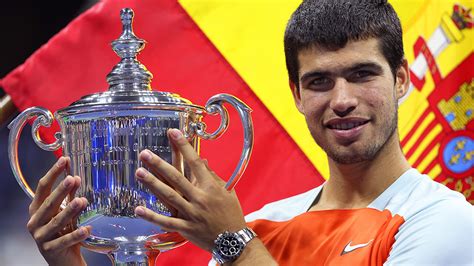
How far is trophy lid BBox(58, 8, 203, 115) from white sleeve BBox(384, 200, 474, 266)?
45 centimetres

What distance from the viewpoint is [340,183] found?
1724mm

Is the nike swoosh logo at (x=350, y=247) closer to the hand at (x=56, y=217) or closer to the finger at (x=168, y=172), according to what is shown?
the finger at (x=168, y=172)

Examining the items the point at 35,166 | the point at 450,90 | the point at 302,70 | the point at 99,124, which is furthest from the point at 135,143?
the point at 35,166

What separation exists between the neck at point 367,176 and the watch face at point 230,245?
0.32 meters

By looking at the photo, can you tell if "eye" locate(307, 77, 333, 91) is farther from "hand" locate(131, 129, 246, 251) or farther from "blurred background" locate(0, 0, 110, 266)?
"blurred background" locate(0, 0, 110, 266)

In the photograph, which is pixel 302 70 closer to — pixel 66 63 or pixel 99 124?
pixel 99 124

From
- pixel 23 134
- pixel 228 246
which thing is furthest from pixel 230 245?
pixel 23 134

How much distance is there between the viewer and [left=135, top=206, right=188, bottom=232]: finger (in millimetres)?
1406

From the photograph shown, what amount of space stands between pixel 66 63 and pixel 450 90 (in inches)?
48.6

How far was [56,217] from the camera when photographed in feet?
4.88

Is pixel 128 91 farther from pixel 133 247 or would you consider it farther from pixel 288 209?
pixel 288 209

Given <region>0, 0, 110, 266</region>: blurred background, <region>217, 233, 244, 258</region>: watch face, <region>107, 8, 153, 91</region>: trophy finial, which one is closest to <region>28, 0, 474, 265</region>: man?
<region>217, 233, 244, 258</region>: watch face

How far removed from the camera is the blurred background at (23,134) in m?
3.05

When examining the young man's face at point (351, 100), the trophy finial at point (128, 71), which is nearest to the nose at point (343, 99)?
the young man's face at point (351, 100)
